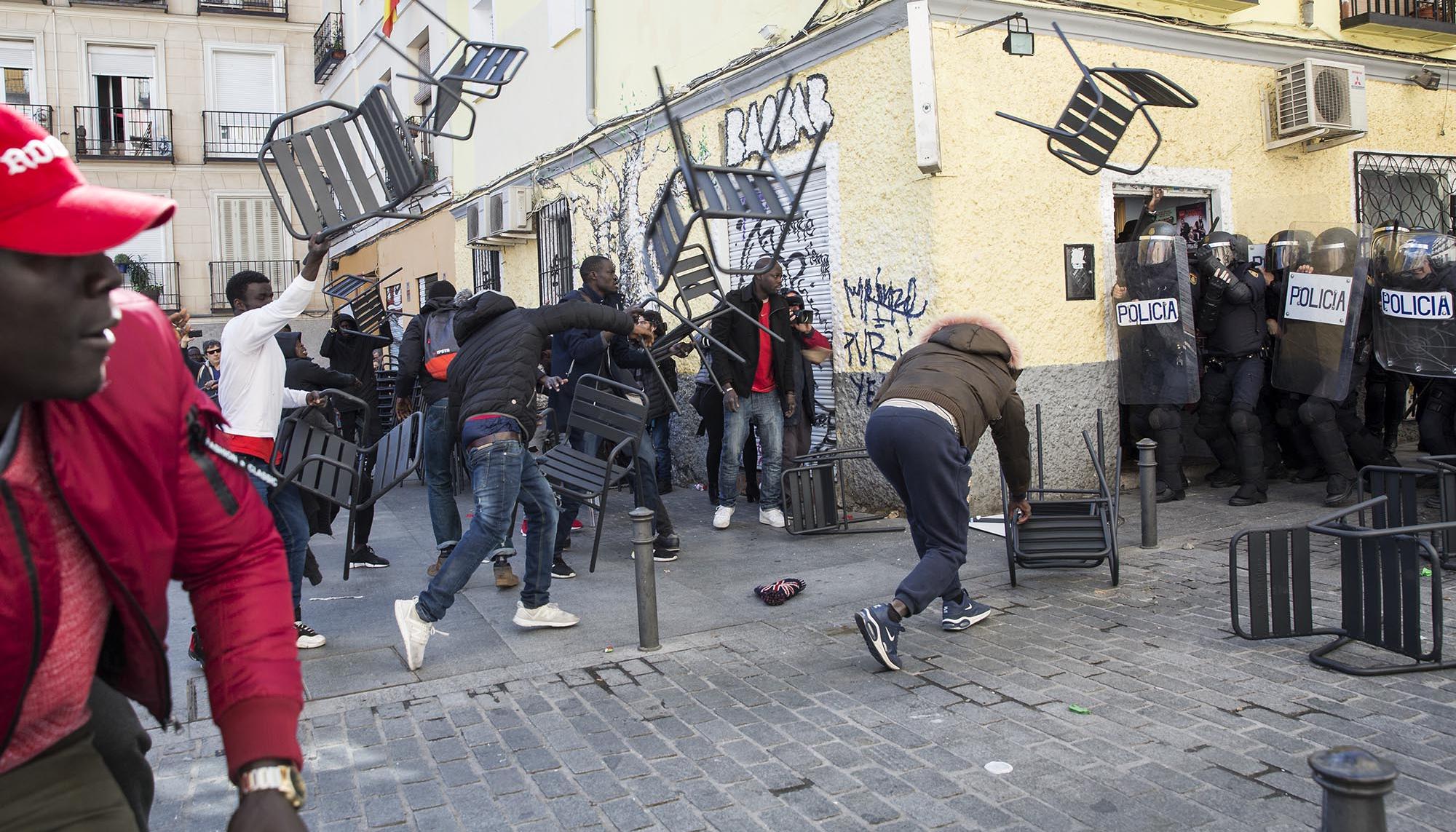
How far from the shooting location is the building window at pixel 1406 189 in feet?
33.0

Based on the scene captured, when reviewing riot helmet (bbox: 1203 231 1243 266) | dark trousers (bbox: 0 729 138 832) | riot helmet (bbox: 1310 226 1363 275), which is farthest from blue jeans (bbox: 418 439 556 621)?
riot helmet (bbox: 1310 226 1363 275)

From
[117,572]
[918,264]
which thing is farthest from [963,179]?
[117,572]

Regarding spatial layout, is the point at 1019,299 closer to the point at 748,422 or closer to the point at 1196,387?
the point at 1196,387

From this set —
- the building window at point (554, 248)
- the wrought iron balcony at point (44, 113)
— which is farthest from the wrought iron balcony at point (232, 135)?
the building window at point (554, 248)

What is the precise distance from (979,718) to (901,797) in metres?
0.77

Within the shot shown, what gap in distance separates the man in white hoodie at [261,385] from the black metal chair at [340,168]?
37cm

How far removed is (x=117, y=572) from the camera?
1422mm

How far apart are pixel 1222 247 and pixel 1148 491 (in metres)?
2.62

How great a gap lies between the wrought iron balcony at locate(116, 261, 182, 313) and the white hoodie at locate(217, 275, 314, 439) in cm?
2138

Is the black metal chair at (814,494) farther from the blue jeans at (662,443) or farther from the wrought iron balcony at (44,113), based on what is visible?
the wrought iron balcony at (44,113)

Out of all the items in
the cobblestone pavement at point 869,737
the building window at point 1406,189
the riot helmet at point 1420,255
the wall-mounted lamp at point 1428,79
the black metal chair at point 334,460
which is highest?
the wall-mounted lamp at point 1428,79

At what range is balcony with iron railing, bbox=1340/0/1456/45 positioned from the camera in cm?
974

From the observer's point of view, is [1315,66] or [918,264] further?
[1315,66]

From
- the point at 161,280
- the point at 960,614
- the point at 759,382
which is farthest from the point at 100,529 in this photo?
the point at 161,280
